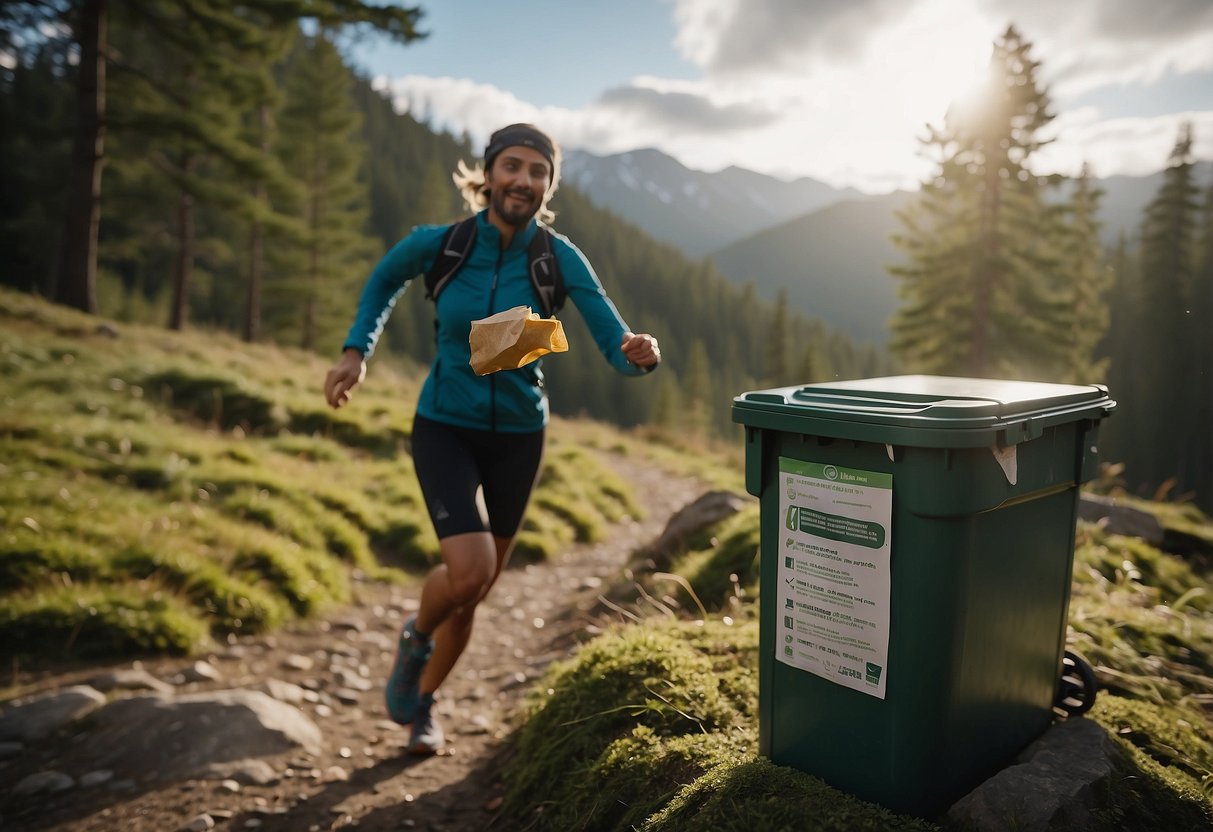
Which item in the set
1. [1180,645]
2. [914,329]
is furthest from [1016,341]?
[1180,645]

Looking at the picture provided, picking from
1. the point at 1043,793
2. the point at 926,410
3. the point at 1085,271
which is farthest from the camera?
the point at 1085,271

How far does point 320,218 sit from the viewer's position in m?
27.8

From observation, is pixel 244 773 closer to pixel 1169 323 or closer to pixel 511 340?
pixel 511 340

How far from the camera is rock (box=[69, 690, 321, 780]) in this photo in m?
3.22

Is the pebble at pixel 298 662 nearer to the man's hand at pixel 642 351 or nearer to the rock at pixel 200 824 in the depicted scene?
the rock at pixel 200 824

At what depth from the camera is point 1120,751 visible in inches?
93.7

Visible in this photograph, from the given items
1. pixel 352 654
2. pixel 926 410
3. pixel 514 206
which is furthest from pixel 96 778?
pixel 926 410

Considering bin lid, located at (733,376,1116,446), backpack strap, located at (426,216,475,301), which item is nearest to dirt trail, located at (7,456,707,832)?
bin lid, located at (733,376,1116,446)

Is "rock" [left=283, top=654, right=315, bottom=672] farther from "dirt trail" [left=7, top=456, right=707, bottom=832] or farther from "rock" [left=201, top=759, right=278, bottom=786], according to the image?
"rock" [left=201, top=759, right=278, bottom=786]

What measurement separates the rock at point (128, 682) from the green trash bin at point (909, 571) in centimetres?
335

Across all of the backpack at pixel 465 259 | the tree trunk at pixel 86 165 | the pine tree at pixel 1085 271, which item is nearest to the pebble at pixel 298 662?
the backpack at pixel 465 259

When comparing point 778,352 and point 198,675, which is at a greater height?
point 778,352

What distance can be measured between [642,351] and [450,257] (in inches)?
42.2

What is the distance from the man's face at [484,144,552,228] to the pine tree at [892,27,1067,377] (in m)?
21.2
